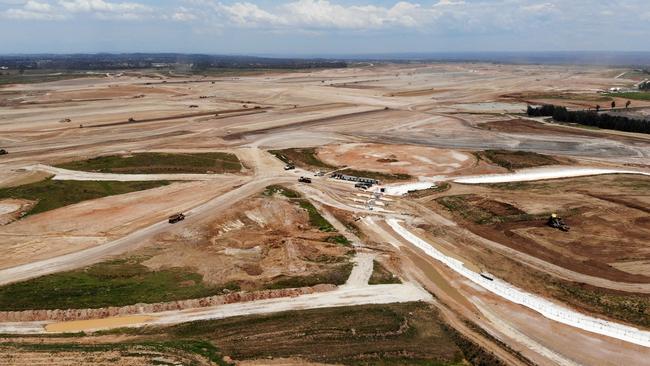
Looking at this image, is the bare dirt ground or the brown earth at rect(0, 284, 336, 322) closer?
the brown earth at rect(0, 284, 336, 322)

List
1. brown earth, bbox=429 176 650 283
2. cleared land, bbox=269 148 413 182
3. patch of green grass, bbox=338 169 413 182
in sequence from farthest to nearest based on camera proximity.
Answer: cleared land, bbox=269 148 413 182
patch of green grass, bbox=338 169 413 182
brown earth, bbox=429 176 650 283

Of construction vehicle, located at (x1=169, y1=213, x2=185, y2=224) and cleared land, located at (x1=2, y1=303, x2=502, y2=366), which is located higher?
construction vehicle, located at (x1=169, y1=213, x2=185, y2=224)

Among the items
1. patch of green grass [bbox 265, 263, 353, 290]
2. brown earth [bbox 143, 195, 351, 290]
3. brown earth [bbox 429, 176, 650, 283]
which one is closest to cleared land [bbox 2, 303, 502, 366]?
patch of green grass [bbox 265, 263, 353, 290]

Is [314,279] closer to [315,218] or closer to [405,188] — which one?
[315,218]

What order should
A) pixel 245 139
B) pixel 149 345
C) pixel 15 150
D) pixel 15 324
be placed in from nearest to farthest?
pixel 149 345, pixel 15 324, pixel 15 150, pixel 245 139

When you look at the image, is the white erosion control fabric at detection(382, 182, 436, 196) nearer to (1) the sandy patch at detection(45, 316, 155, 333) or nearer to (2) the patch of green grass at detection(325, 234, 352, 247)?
(2) the patch of green grass at detection(325, 234, 352, 247)

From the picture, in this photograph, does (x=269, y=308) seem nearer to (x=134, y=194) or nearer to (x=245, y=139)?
(x=134, y=194)

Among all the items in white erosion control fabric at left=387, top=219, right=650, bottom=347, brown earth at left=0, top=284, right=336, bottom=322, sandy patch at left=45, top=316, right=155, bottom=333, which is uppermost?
brown earth at left=0, top=284, right=336, bottom=322

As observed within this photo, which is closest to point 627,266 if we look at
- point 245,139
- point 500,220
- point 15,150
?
point 500,220
